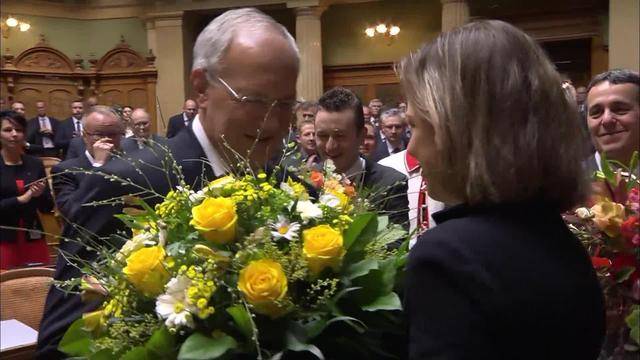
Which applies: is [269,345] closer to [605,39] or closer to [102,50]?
[605,39]

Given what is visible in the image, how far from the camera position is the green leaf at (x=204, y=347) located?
3.20ft

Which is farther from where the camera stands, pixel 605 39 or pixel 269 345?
pixel 605 39

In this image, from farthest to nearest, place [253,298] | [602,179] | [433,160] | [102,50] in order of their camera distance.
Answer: [102,50] < [602,179] < [433,160] < [253,298]

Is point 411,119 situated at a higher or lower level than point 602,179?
higher

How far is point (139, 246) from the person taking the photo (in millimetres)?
1138

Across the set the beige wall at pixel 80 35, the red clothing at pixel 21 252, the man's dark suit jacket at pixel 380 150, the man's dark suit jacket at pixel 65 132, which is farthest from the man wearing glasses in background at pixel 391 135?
the beige wall at pixel 80 35

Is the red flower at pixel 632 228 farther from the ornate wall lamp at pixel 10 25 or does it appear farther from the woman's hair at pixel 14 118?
the ornate wall lamp at pixel 10 25

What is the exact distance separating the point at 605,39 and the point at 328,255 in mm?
11361

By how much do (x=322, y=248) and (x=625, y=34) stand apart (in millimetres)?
9945

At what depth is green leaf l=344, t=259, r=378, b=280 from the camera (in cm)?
112

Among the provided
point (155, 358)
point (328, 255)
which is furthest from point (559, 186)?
point (155, 358)

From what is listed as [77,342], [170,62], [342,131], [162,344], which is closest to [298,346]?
[162,344]

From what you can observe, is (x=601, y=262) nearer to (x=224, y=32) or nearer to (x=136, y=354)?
(x=136, y=354)

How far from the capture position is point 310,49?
11844 mm
